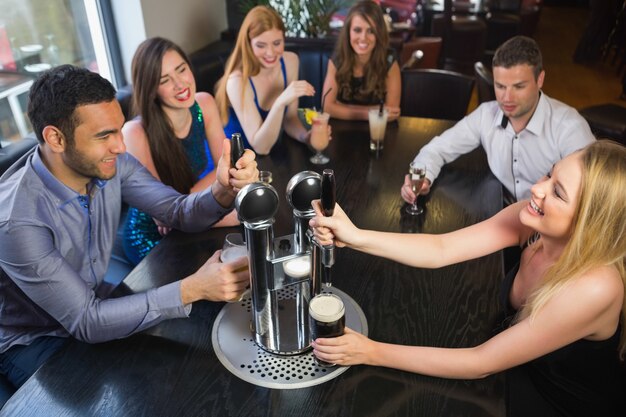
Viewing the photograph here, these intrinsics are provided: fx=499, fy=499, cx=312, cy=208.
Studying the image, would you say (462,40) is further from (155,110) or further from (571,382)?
(571,382)

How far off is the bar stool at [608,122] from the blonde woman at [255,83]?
6.44 ft

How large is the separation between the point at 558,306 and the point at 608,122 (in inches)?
100

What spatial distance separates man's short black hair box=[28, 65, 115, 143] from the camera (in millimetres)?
1312

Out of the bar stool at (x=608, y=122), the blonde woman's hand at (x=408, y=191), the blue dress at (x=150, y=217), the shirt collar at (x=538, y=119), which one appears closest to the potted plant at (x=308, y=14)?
the bar stool at (x=608, y=122)

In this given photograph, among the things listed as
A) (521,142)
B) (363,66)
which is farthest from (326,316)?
(363,66)

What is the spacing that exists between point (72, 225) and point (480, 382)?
1.16 metres

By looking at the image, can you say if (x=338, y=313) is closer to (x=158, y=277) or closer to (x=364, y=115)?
(x=158, y=277)

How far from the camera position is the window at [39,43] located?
2.80 m

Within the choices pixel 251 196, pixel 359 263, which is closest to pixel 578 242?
pixel 359 263

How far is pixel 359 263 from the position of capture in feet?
4.75

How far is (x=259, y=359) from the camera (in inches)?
43.6

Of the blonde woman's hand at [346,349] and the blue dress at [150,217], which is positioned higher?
the blonde woman's hand at [346,349]

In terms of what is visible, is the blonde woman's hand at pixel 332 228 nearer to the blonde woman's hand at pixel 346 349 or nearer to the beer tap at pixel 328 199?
the beer tap at pixel 328 199

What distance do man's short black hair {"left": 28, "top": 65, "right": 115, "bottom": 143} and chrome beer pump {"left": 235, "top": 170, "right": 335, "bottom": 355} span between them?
0.64 metres
